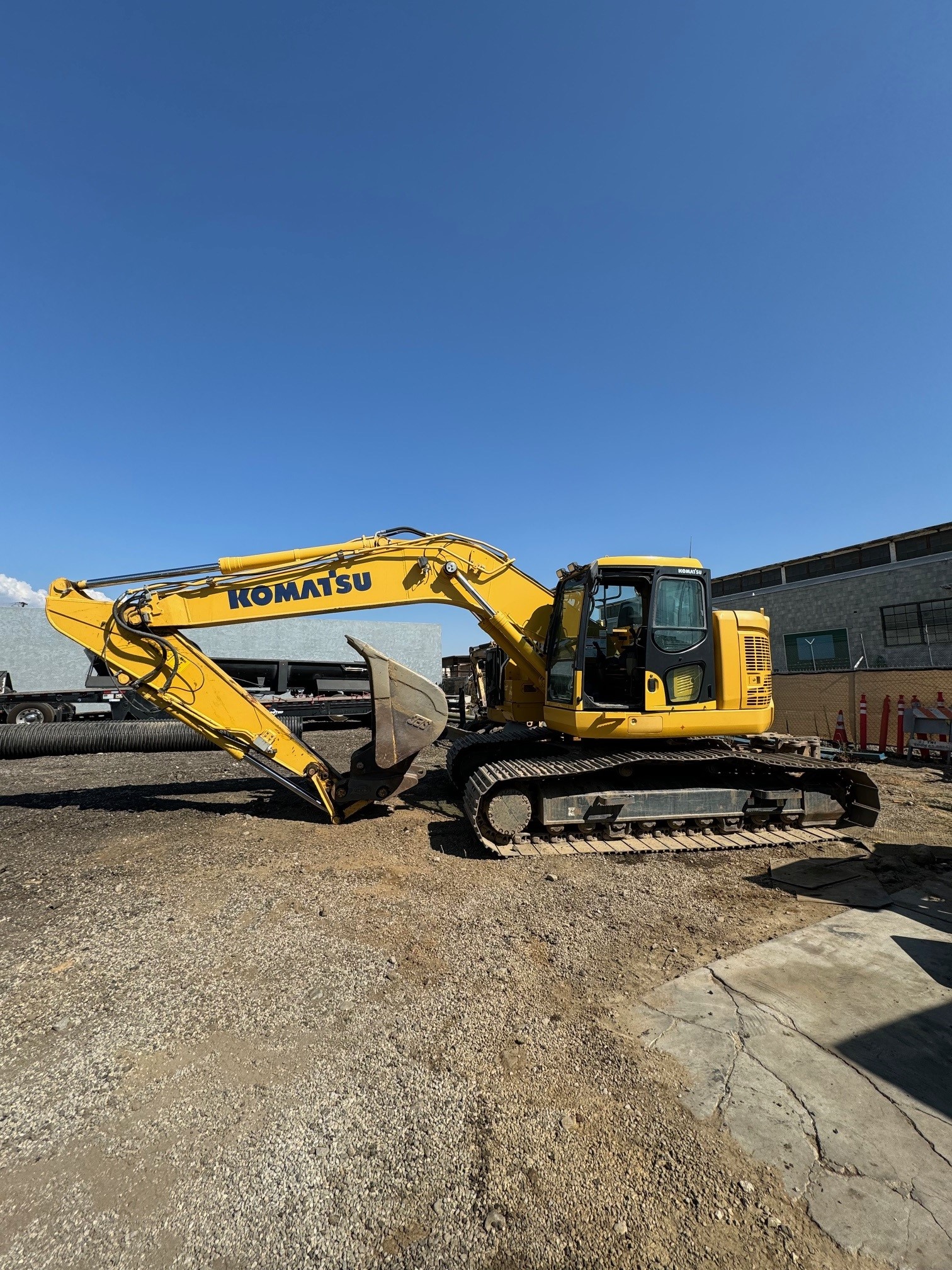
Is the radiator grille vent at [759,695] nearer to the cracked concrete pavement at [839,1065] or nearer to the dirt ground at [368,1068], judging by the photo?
the dirt ground at [368,1068]

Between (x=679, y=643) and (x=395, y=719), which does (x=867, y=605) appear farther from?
(x=395, y=719)

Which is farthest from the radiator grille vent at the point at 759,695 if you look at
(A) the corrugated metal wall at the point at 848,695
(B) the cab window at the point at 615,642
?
(A) the corrugated metal wall at the point at 848,695

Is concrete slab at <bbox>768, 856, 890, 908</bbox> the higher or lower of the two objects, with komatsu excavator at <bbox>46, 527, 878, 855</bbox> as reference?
lower

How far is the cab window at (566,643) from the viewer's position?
6680 millimetres

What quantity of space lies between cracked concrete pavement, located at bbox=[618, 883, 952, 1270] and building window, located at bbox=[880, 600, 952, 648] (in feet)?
64.1

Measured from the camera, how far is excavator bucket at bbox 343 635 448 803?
261 inches

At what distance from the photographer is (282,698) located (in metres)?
18.4

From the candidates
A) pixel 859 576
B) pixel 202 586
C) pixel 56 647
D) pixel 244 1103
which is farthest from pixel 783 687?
pixel 56 647

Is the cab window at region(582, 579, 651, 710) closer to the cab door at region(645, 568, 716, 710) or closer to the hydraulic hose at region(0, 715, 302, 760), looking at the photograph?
the cab door at region(645, 568, 716, 710)

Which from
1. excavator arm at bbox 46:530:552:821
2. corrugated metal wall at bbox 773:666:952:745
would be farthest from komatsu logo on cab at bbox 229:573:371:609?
corrugated metal wall at bbox 773:666:952:745

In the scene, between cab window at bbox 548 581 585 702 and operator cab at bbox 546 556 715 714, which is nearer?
operator cab at bbox 546 556 715 714

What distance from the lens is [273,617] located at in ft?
23.2

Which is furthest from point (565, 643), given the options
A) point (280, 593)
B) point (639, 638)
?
point (280, 593)

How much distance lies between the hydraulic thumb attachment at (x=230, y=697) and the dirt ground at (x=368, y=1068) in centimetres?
115
